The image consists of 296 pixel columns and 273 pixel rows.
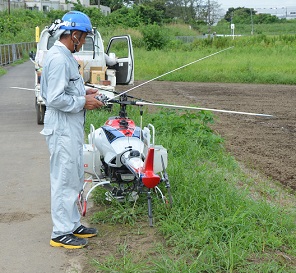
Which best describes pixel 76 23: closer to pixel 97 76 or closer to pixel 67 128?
pixel 67 128

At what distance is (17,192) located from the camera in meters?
7.51

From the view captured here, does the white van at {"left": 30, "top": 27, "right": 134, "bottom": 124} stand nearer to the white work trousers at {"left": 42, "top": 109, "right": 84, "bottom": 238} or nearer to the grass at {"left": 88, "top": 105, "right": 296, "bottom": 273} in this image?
the grass at {"left": 88, "top": 105, "right": 296, "bottom": 273}

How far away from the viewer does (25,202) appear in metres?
7.09

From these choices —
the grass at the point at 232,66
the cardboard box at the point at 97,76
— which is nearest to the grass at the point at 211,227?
the cardboard box at the point at 97,76

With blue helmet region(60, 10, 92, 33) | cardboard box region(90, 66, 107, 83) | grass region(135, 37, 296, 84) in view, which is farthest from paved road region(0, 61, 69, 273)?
grass region(135, 37, 296, 84)

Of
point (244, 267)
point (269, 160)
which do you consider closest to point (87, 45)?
point (269, 160)

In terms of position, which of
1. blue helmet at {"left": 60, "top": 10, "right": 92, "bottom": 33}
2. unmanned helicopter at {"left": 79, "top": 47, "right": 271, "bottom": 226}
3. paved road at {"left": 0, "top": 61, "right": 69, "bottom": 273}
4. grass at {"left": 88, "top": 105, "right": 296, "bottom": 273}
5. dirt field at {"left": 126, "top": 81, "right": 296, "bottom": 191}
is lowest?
dirt field at {"left": 126, "top": 81, "right": 296, "bottom": 191}

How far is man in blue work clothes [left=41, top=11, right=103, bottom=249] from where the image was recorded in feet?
18.0

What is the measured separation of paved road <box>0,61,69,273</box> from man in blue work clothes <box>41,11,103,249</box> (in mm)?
245

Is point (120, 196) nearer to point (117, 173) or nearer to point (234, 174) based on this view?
point (117, 173)

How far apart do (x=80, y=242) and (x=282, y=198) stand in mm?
3125

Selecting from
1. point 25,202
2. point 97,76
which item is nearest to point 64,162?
point 25,202

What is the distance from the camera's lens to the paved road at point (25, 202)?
531 centimetres

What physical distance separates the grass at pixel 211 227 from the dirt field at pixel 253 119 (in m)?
1.85
